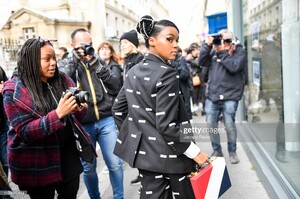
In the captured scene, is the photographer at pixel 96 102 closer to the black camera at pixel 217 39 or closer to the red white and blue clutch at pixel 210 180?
the red white and blue clutch at pixel 210 180

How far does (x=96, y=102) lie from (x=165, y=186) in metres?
1.33

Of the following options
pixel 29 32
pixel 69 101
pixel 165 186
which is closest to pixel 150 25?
pixel 69 101

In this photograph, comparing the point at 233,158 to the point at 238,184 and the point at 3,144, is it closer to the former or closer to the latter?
the point at 238,184

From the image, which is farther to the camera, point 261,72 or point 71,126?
point 261,72

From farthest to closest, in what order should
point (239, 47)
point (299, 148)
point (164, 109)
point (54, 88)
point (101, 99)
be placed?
1. point (239, 47)
2. point (299, 148)
3. point (101, 99)
4. point (54, 88)
5. point (164, 109)

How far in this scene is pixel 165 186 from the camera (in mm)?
2080

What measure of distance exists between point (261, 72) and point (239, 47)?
1.04 meters

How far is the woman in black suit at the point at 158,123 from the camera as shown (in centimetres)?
188

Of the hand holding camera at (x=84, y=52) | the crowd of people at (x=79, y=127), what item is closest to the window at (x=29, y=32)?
the hand holding camera at (x=84, y=52)

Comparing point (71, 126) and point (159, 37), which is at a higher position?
point (159, 37)

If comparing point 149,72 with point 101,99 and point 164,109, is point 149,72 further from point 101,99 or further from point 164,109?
point 101,99

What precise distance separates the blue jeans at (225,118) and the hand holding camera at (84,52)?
7.51 feet

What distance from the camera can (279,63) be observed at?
405 cm

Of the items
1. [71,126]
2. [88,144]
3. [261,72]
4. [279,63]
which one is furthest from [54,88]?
[261,72]
